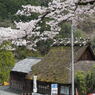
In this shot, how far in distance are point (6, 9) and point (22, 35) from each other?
45362mm

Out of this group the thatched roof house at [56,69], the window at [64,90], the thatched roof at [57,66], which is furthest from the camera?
the thatched roof at [57,66]

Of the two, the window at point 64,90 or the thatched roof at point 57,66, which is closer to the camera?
the window at point 64,90

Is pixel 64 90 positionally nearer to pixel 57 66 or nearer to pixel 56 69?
pixel 56 69

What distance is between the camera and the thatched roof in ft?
78.9

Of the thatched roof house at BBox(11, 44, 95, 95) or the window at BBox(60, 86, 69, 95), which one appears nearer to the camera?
the window at BBox(60, 86, 69, 95)

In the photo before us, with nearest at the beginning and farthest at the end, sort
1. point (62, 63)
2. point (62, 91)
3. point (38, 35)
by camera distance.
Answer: point (38, 35), point (62, 91), point (62, 63)

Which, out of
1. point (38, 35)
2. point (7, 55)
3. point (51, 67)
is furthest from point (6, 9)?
point (38, 35)

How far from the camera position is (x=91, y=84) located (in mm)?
20938

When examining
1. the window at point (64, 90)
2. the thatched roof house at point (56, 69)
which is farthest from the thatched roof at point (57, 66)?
the window at point (64, 90)

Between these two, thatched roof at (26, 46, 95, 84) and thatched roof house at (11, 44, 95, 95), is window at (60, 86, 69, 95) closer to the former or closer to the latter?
thatched roof house at (11, 44, 95, 95)

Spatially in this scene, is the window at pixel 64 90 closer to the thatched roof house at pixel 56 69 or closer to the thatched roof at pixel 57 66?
the thatched roof house at pixel 56 69

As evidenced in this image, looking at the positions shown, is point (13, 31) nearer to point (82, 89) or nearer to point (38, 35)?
point (38, 35)

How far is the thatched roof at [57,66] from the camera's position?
78.9 ft

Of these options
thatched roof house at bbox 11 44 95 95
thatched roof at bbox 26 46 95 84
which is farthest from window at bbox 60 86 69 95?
thatched roof at bbox 26 46 95 84
